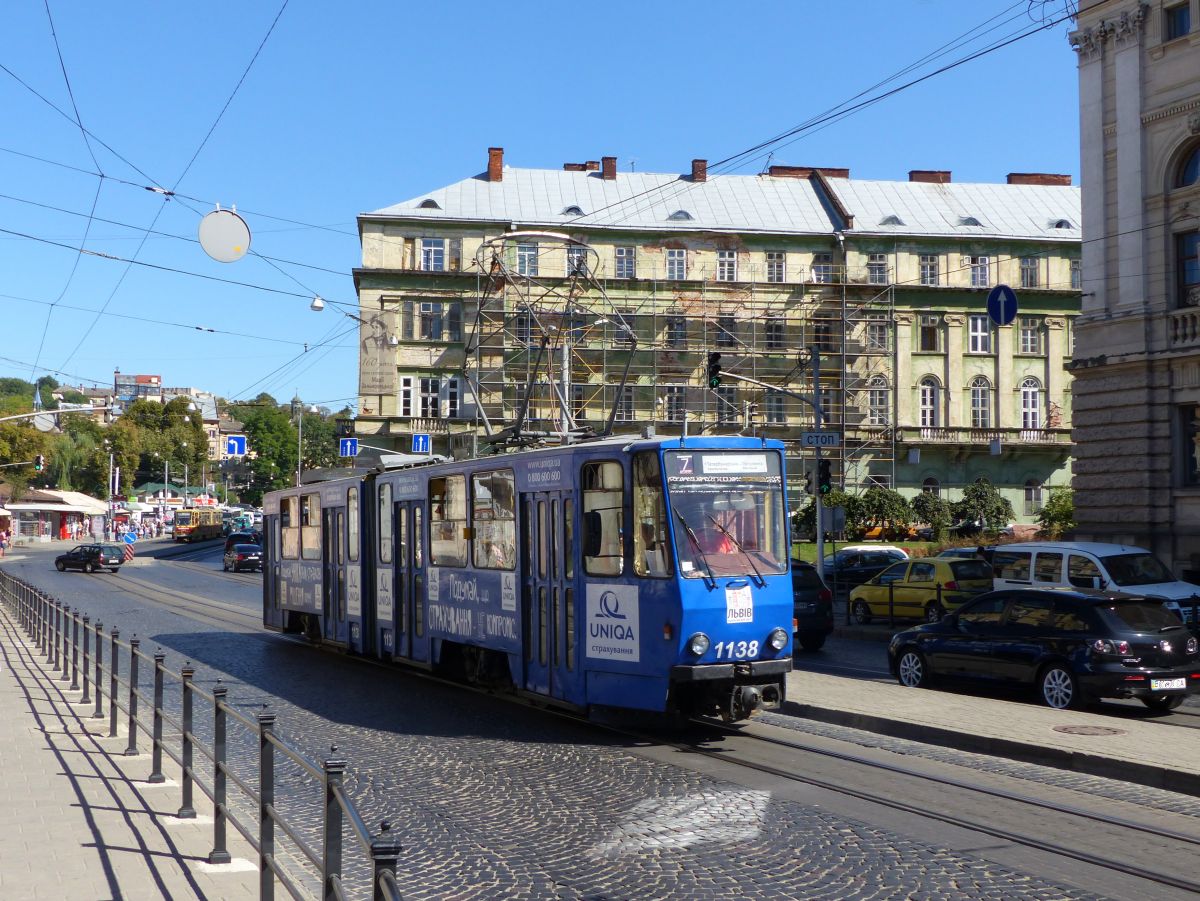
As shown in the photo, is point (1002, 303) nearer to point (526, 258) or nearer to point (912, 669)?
point (912, 669)

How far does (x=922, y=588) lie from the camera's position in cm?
2686

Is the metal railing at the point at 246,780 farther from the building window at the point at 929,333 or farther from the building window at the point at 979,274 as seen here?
the building window at the point at 979,274

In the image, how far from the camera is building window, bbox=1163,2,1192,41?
1170 inches

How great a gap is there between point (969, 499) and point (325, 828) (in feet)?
187

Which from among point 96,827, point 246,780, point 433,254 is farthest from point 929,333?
point 96,827

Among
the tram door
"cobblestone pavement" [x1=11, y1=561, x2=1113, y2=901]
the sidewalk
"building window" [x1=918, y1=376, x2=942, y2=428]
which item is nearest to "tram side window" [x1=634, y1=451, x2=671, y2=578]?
the tram door

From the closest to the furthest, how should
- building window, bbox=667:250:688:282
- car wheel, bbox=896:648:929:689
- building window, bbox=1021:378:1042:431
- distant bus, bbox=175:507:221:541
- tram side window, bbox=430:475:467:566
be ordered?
1. tram side window, bbox=430:475:467:566
2. car wheel, bbox=896:648:929:689
3. building window, bbox=667:250:688:282
4. building window, bbox=1021:378:1042:431
5. distant bus, bbox=175:507:221:541

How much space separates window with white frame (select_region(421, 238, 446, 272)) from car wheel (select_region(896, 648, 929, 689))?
51.3 metres

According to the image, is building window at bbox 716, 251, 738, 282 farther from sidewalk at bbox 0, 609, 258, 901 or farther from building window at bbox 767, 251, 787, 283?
sidewalk at bbox 0, 609, 258, 901

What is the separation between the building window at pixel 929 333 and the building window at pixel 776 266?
745cm

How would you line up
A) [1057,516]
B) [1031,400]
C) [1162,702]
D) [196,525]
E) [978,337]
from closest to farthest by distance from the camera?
[1162,702] < [1057,516] < [1031,400] < [978,337] < [196,525]

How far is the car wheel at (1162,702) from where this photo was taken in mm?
14734

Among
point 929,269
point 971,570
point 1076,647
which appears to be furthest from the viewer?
point 929,269

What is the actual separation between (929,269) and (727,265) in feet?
34.0
